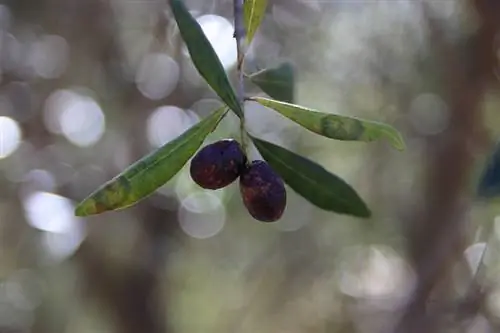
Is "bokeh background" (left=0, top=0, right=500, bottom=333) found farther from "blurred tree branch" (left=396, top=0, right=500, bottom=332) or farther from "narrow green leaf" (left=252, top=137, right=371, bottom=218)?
"narrow green leaf" (left=252, top=137, right=371, bottom=218)

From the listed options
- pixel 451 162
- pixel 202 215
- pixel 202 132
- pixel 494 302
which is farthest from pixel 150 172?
pixel 202 215

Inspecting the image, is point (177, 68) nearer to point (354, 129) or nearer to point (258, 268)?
point (258, 268)

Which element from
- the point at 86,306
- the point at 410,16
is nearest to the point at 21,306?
Answer: the point at 86,306

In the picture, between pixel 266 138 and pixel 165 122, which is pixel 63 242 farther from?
pixel 266 138

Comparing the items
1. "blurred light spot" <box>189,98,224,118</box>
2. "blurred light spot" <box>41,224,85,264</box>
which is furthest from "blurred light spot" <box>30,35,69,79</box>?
"blurred light spot" <box>41,224,85,264</box>

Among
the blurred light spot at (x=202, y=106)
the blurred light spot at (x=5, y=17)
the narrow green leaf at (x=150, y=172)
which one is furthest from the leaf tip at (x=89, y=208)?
the blurred light spot at (x=5, y=17)

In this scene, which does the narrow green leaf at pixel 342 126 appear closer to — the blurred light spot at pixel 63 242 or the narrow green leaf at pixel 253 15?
the narrow green leaf at pixel 253 15

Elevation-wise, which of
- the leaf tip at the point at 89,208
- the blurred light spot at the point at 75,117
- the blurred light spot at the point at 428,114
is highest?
the leaf tip at the point at 89,208
